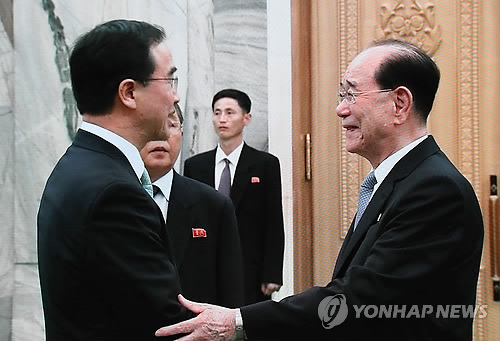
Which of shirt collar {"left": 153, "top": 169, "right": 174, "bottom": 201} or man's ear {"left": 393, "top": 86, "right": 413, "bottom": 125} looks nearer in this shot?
man's ear {"left": 393, "top": 86, "right": 413, "bottom": 125}

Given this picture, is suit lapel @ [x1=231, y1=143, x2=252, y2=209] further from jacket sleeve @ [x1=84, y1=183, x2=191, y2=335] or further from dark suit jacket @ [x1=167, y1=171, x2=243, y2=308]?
jacket sleeve @ [x1=84, y1=183, x2=191, y2=335]

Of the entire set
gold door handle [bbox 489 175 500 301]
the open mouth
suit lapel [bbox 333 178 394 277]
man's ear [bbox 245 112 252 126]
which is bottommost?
gold door handle [bbox 489 175 500 301]

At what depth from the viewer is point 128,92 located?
219cm

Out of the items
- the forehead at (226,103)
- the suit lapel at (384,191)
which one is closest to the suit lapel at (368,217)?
the suit lapel at (384,191)

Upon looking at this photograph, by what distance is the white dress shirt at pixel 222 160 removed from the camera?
5348mm

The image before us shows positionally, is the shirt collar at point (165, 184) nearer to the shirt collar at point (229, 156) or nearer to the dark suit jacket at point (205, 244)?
the dark suit jacket at point (205, 244)

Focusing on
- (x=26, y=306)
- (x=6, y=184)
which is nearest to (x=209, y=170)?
(x=6, y=184)

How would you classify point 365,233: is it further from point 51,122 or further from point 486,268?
point 51,122

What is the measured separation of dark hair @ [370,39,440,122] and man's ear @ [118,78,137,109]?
947 mm

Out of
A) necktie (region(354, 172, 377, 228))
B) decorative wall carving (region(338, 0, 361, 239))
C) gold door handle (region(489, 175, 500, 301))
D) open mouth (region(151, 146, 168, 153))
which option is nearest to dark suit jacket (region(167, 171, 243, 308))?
open mouth (region(151, 146, 168, 153))

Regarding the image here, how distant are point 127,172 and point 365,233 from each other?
85 cm

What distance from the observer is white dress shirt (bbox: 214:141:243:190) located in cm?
535

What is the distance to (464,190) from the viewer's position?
A: 2.36 metres

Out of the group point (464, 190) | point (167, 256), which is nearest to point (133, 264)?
point (167, 256)
